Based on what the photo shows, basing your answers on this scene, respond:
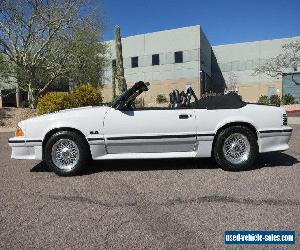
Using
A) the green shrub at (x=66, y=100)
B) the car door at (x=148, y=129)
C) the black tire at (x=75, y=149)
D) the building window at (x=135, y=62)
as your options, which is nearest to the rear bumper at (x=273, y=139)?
the car door at (x=148, y=129)

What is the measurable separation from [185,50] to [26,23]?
24588 millimetres

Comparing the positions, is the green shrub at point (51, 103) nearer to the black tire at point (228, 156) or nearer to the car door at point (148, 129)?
the car door at point (148, 129)

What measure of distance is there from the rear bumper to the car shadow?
437 mm

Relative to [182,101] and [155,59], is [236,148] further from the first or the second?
[155,59]

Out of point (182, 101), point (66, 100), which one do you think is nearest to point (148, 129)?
point (182, 101)

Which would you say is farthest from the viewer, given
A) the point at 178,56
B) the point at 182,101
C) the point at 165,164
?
the point at 178,56

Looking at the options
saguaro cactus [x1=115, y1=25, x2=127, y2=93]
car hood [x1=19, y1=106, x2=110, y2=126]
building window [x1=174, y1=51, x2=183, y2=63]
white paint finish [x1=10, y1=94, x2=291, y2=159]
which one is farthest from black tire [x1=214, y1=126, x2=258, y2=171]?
building window [x1=174, y1=51, x2=183, y2=63]

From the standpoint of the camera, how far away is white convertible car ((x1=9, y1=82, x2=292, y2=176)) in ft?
19.0

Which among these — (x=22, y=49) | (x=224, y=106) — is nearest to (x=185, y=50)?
(x=22, y=49)

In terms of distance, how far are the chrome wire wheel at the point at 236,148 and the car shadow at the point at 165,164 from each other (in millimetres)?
321

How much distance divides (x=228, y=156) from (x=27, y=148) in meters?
3.54

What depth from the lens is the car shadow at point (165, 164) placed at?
248 inches

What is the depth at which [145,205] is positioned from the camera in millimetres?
4301

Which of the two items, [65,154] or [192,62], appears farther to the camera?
[192,62]
